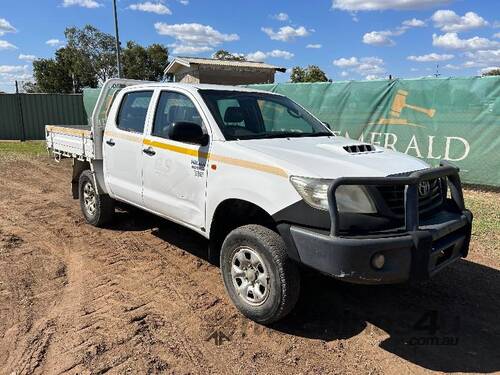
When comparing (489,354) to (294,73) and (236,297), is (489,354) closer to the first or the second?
(236,297)

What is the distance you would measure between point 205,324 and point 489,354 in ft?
7.08

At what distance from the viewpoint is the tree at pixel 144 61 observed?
52.8 metres

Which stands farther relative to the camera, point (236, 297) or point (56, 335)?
point (236, 297)

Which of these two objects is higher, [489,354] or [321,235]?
[321,235]

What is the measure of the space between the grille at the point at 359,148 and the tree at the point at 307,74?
4517 centimetres

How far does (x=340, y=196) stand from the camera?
10.5 ft

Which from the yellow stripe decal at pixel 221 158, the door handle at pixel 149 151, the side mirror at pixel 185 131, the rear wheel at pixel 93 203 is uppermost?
the side mirror at pixel 185 131

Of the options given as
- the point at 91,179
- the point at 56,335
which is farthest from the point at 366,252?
the point at 91,179

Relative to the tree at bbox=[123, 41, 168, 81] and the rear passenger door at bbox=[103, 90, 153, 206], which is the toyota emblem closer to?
the rear passenger door at bbox=[103, 90, 153, 206]

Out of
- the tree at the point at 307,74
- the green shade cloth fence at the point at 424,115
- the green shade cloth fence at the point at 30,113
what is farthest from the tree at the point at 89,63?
the green shade cloth fence at the point at 424,115

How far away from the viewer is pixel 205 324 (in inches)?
146

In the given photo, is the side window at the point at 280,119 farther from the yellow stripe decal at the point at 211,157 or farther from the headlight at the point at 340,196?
the headlight at the point at 340,196

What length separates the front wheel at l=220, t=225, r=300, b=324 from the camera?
3.40 meters

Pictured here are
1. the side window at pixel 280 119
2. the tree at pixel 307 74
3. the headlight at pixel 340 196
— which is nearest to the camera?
the headlight at pixel 340 196
